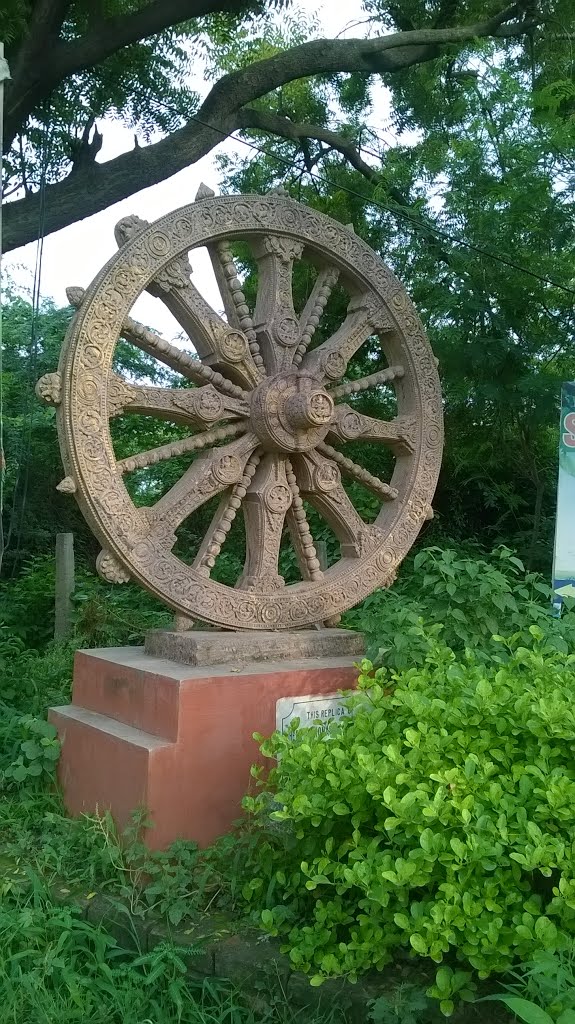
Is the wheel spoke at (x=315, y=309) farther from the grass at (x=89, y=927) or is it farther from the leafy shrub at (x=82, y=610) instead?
the leafy shrub at (x=82, y=610)

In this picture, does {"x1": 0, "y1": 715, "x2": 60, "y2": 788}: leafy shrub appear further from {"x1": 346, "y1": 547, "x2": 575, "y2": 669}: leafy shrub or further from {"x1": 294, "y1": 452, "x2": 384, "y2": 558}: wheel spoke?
{"x1": 294, "y1": 452, "x2": 384, "y2": 558}: wheel spoke

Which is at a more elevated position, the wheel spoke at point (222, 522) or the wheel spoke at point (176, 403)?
the wheel spoke at point (176, 403)

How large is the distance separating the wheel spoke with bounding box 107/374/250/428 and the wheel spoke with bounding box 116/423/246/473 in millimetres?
52

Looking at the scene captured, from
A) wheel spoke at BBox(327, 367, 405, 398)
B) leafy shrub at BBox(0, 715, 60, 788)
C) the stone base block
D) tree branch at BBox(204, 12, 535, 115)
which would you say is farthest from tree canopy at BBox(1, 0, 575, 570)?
leafy shrub at BBox(0, 715, 60, 788)

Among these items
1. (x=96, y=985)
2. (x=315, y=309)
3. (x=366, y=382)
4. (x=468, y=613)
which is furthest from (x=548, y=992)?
(x=315, y=309)

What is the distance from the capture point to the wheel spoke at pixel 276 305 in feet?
13.8

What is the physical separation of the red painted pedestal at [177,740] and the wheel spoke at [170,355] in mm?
1257

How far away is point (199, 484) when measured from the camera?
3998 millimetres

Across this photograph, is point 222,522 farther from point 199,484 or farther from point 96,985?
point 96,985

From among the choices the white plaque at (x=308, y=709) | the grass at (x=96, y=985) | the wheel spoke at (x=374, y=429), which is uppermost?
the wheel spoke at (x=374, y=429)

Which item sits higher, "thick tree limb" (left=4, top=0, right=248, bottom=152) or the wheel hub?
"thick tree limb" (left=4, top=0, right=248, bottom=152)

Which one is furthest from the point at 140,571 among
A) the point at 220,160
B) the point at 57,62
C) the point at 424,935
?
the point at 220,160

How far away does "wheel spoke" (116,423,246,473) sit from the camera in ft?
12.6

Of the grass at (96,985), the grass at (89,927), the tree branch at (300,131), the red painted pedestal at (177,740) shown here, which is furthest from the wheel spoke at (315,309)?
the tree branch at (300,131)
